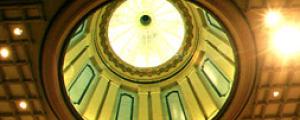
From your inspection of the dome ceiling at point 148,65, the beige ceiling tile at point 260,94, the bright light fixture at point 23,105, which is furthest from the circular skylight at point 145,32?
the bright light fixture at point 23,105

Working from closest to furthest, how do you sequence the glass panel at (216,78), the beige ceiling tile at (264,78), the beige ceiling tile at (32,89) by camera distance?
the beige ceiling tile at (32,89)
the beige ceiling tile at (264,78)
the glass panel at (216,78)

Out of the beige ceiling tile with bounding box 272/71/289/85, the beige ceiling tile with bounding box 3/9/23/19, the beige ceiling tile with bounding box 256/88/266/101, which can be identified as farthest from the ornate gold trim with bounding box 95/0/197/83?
the beige ceiling tile with bounding box 3/9/23/19

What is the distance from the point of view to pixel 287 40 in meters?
12.9

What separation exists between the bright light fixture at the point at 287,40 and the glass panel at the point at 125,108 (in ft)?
22.0

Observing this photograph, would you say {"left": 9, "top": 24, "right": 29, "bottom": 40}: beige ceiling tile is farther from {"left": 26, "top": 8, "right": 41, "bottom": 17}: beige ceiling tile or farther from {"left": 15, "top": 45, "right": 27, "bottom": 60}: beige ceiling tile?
{"left": 26, "top": 8, "right": 41, "bottom": 17}: beige ceiling tile

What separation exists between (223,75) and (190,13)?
10.2 feet

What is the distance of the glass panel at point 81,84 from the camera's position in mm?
16234

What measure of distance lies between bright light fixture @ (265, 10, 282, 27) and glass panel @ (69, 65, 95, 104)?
7.14m

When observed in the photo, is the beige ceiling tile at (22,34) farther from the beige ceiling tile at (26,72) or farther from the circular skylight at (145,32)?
the circular skylight at (145,32)

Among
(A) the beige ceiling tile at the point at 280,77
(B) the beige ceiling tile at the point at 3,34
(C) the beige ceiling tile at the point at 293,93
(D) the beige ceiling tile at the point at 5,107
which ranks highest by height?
(B) the beige ceiling tile at the point at 3,34

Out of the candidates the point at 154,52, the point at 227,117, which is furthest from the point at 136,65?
the point at 227,117

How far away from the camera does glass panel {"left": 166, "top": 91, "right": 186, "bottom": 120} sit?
17.2 m

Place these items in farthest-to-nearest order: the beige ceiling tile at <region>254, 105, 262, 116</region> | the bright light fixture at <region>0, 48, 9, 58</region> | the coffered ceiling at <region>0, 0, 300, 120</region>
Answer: the beige ceiling tile at <region>254, 105, 262, 116</region>
the bright light fixture at <region>0, 48, 9, 58</region>
the coffered ceiling at <region>0, 0, 300, 120</region>

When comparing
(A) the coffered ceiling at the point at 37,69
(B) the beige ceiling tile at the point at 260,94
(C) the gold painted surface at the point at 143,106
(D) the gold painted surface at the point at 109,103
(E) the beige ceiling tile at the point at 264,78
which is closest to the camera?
(A) the coffered ceiling at the point at 37,69
